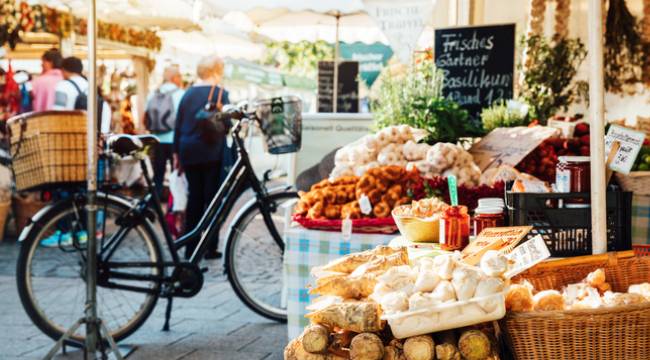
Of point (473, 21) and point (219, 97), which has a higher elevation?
point (473, 21)

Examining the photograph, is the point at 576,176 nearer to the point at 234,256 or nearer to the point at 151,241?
the point at 151,241

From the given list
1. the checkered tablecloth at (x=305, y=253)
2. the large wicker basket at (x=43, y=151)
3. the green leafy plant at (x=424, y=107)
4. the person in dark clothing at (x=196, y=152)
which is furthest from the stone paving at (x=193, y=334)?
the green leafy plant at (x=424, y=107)

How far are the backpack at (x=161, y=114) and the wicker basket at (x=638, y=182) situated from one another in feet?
23.6

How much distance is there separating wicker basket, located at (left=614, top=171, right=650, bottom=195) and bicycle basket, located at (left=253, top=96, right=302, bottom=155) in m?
2.24

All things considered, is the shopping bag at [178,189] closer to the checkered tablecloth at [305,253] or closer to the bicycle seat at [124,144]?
the bicycle seat at [124,144]

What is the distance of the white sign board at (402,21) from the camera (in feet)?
26.6

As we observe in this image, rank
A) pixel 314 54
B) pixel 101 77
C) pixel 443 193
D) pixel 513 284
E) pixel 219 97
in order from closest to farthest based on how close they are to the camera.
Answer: pixel 513 284 → pixel 443 193 → pixel 219 97 → pixel 101 77 → pixel 314 54

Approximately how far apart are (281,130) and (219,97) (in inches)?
101

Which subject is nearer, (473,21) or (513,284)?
(513,284)

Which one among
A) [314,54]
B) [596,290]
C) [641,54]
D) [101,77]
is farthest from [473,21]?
[314,54]

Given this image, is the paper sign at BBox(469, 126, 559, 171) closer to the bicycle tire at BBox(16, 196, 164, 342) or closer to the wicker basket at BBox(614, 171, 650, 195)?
the wicker basket at BBox(614, 171, 650, 195)

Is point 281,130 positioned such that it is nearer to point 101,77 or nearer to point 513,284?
point 513,284

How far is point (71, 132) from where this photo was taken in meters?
5.47

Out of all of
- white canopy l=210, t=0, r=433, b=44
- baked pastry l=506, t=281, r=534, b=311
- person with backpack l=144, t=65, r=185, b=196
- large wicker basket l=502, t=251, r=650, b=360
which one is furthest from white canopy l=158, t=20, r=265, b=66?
large wicker basket l=502, t=251, r=650, b=360
